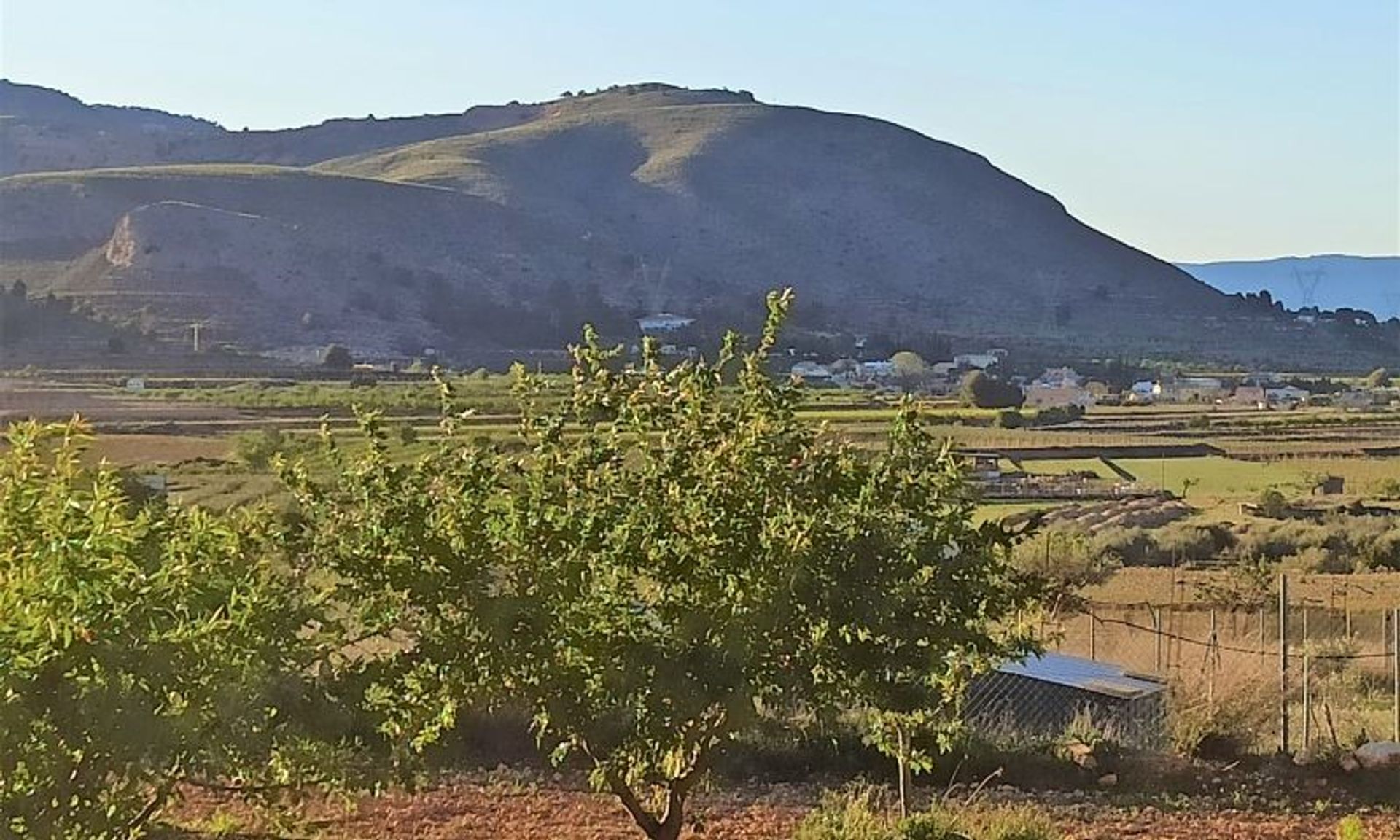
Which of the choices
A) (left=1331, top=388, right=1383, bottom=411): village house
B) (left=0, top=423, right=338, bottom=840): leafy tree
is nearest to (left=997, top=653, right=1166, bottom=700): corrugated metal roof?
(left=0, top=423, right=338, bottom=840): leafy tree

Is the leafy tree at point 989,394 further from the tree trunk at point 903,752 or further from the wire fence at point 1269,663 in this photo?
the tree trunk at point 903,752

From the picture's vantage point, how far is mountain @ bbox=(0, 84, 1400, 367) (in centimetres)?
5988

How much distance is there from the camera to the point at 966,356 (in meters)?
62.9

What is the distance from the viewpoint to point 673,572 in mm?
6234

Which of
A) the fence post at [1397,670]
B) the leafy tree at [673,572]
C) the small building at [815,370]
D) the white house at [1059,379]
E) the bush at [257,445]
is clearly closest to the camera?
the leafy tree at [673,572]

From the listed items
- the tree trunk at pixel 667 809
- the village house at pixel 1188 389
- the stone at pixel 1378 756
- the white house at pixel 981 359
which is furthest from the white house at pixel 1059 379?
the tree trunk at pixel 667 809

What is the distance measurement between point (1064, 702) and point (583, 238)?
247ft

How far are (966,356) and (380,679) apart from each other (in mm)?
57919

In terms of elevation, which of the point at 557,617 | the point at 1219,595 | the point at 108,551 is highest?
the point at 108,551

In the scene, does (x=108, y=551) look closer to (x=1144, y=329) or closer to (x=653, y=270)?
(x=653, y=270)

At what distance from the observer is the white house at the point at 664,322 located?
54.0 m

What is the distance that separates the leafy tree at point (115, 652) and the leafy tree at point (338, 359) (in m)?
38.8

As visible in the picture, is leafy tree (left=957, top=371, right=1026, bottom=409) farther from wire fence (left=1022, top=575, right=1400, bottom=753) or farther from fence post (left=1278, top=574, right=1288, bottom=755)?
fence post (left=1278, top=574, right=1288, bottom=755)

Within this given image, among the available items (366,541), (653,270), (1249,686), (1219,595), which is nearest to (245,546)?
(366,541)
